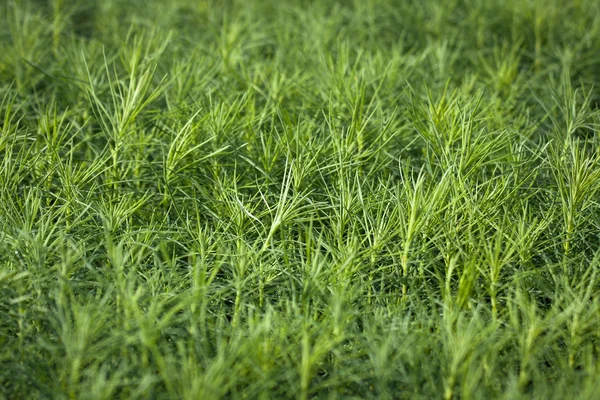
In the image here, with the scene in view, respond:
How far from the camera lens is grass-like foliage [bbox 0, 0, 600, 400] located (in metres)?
1.41

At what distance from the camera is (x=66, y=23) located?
3037mm

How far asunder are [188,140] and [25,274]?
630 millimetres

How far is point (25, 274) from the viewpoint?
149cm

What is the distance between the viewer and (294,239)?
6.29 feet

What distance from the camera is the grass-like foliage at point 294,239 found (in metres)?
1.41

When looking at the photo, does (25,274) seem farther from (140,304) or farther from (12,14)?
(12,14)

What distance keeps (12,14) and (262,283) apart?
211cm

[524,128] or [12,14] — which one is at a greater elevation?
[12,14]

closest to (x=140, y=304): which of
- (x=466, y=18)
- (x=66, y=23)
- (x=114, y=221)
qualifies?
(x=114, y=221)

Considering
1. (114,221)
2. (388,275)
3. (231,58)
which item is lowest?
(388,275)

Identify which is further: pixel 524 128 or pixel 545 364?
pixel 524 128

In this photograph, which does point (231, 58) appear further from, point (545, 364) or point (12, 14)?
point (545, 364)

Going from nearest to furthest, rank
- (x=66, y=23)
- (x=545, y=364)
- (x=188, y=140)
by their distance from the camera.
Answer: (x=545, y=364) → (x=188, y=140) → (x=66, y=23)

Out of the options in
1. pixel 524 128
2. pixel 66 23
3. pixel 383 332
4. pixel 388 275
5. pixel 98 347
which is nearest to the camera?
pixel 98 347
